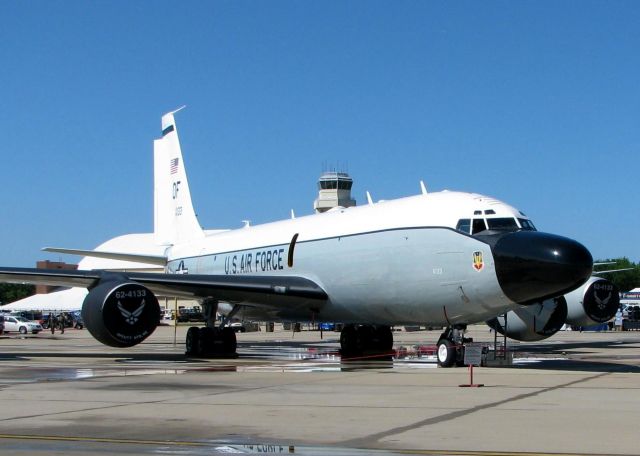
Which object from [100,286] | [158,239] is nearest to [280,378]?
[100,286]

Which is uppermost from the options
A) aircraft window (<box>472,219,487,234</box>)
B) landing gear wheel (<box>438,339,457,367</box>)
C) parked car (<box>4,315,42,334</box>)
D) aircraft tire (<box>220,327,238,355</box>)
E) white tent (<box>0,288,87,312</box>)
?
white tent (<box>0,288,87,312</box>)

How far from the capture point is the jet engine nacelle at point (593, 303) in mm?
26281

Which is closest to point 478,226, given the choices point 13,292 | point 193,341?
point 193,341

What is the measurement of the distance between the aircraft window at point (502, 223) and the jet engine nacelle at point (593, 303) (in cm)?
623

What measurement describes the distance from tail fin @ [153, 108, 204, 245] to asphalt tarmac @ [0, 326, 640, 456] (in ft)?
50.7

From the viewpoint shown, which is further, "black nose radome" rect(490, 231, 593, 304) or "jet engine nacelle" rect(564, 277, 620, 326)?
"jet engine nacelle" rect(564, 277, 620, 326)

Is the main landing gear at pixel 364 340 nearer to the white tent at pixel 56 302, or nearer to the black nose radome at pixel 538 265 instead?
the black nose radome at pixel 538 265

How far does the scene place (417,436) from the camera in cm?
990

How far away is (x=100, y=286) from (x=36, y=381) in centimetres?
676

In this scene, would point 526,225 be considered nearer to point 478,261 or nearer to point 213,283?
point 478,261

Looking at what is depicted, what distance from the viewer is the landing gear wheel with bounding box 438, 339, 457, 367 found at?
69.2 feet

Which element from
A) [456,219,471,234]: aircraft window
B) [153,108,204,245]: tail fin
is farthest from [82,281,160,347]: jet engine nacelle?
[153,108,204,245]: tail fin

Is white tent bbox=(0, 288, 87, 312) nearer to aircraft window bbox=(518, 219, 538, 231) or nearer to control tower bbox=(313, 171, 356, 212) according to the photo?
control tower bbox=(313, 171, 356, 212)

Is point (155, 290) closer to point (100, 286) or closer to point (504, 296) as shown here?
point (100, 286)
